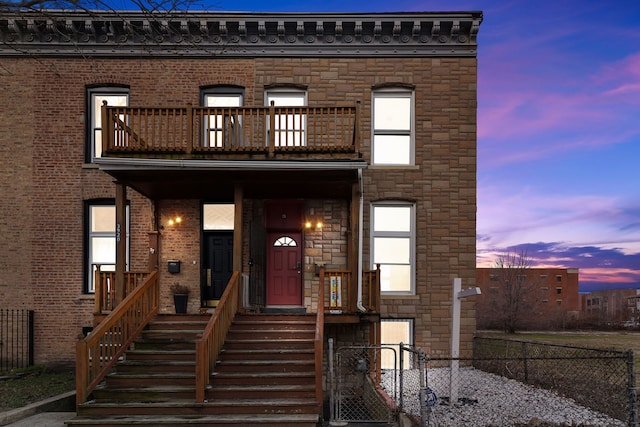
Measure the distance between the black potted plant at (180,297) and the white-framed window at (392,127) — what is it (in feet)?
19.9

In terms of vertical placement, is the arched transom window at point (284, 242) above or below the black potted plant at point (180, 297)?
above

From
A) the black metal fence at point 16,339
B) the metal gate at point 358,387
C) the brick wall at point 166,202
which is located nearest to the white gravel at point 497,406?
the metal gate at point 358,387

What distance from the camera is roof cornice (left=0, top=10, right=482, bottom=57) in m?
13.6

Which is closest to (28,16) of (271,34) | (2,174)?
(2,174)

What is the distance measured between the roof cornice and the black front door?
4.98m

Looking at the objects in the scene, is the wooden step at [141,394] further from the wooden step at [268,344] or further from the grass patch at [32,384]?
the grass patch at [32,384]

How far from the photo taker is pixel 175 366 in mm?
9547

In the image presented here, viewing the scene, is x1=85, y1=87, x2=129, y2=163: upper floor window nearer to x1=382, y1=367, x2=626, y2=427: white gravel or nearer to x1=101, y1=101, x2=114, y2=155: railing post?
x1=101, y1=101, x2=114, y2=155: railing post

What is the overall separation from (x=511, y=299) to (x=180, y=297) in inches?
1063

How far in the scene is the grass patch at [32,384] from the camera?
9.93 meters

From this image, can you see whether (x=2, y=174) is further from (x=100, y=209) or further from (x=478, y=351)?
(x=478, y=351)

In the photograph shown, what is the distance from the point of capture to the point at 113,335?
9.41m

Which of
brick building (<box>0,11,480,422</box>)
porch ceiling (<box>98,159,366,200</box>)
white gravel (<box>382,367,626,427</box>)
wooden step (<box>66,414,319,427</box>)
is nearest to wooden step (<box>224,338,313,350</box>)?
wooden step (<box>66,414,319,427</box>)

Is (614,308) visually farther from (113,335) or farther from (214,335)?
(113,335)
